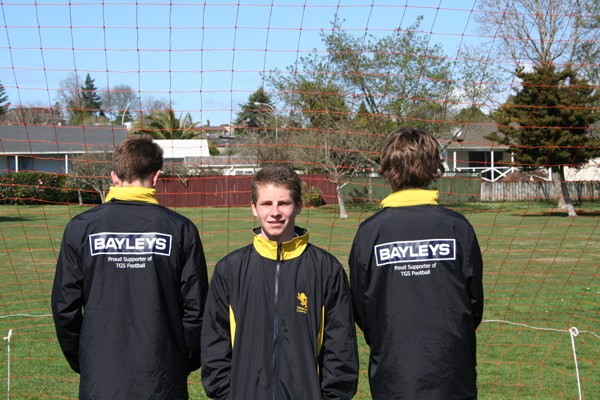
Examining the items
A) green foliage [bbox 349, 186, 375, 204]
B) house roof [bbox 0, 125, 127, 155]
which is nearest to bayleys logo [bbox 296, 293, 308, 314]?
house roof [bbox 0, 125, 127, 155]

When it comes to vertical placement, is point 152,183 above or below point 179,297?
above

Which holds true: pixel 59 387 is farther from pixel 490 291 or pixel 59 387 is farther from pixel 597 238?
pixel 597 238

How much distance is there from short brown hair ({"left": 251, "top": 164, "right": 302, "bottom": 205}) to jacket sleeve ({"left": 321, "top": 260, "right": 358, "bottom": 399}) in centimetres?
37

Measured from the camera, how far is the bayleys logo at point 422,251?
2.72 metres

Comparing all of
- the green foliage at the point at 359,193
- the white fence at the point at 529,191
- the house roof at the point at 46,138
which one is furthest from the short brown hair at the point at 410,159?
the green foliage at the point at 359,193

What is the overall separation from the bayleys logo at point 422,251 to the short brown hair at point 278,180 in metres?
0.47

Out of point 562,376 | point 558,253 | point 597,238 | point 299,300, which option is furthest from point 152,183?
point 597,238

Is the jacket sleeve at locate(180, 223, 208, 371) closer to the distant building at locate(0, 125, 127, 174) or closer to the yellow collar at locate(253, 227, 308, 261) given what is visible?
the yellow collar at locate(253, 227, 308, 261)

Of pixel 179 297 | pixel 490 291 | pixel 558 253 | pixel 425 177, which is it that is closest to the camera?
pixel 425 177

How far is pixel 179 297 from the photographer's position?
3.04m

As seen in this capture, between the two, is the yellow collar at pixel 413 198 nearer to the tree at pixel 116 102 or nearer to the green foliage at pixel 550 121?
the tree at pixel 116 102

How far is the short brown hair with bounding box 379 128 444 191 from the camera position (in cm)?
282

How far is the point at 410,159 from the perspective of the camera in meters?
2.82

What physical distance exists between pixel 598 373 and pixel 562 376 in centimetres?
32
